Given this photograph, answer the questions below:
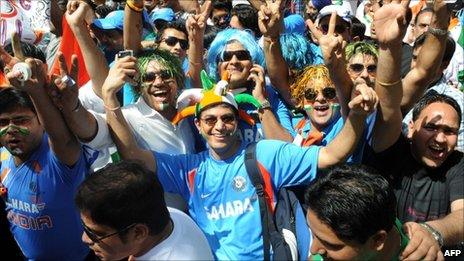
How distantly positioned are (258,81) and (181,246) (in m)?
1.92

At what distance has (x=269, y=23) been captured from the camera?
4.02m

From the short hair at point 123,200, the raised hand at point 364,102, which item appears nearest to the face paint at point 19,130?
the short hair at point 123,200

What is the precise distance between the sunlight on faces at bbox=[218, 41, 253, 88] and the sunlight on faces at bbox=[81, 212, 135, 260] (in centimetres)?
201

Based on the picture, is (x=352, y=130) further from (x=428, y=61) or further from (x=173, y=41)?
(x=173, y=41)

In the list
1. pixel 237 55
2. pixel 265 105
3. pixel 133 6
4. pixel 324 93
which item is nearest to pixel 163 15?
pixel 133 6

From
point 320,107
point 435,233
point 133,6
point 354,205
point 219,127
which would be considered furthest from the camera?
point 133,6

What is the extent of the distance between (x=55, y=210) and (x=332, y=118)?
1604mm

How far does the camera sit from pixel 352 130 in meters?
2.84

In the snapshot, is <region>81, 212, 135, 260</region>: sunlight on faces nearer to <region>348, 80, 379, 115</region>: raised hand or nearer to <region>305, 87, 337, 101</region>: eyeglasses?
<region>348, 80, 379, 115</region>: raised hand

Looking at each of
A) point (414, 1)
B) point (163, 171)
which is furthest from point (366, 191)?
point (414, 1)

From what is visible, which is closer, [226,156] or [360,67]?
[226,156]

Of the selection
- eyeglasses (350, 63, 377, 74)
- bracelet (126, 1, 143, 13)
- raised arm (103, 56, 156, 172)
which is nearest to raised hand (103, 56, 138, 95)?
raised arm (103, 56, 156, 172)

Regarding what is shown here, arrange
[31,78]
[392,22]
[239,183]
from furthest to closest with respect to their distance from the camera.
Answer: [239,183] → [392,22] → [31,78]

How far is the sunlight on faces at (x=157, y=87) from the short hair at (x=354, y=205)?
1673 mm
